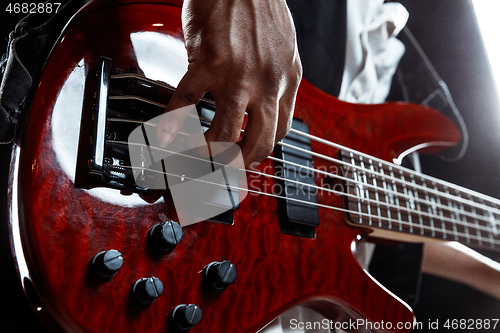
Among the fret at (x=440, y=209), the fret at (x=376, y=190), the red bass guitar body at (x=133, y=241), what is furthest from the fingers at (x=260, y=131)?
the fret at (x=440, y=209)

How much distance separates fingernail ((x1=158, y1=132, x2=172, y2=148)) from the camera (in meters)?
0.45

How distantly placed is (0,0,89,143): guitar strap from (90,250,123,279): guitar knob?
0.56 ft

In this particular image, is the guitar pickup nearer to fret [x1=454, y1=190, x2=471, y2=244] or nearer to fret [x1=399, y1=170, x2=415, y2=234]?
fret [x1=399, y1=170, x2=415, y2=234]

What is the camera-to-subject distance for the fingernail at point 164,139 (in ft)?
1.48

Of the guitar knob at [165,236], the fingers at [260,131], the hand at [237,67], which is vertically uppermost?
the hand at [237,67]

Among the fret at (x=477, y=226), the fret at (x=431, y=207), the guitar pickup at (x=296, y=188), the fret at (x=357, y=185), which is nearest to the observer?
the guitar pickup at (x=296, y=188)

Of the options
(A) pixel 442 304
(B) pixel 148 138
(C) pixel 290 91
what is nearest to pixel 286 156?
(C) pixel 290 91

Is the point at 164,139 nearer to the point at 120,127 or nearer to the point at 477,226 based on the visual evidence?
the point at 120,127

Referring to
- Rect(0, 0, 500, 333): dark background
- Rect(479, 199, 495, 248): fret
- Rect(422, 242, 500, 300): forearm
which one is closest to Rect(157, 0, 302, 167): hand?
Rect(422, 242, 500, 300): forearm

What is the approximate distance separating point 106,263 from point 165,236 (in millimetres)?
72

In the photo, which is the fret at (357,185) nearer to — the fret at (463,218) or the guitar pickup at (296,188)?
the guitar pickup at (296,188)

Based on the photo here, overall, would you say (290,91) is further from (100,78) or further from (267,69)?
(100,78)

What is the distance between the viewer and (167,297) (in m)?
0.45

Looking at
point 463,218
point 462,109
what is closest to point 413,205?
point 463,218
